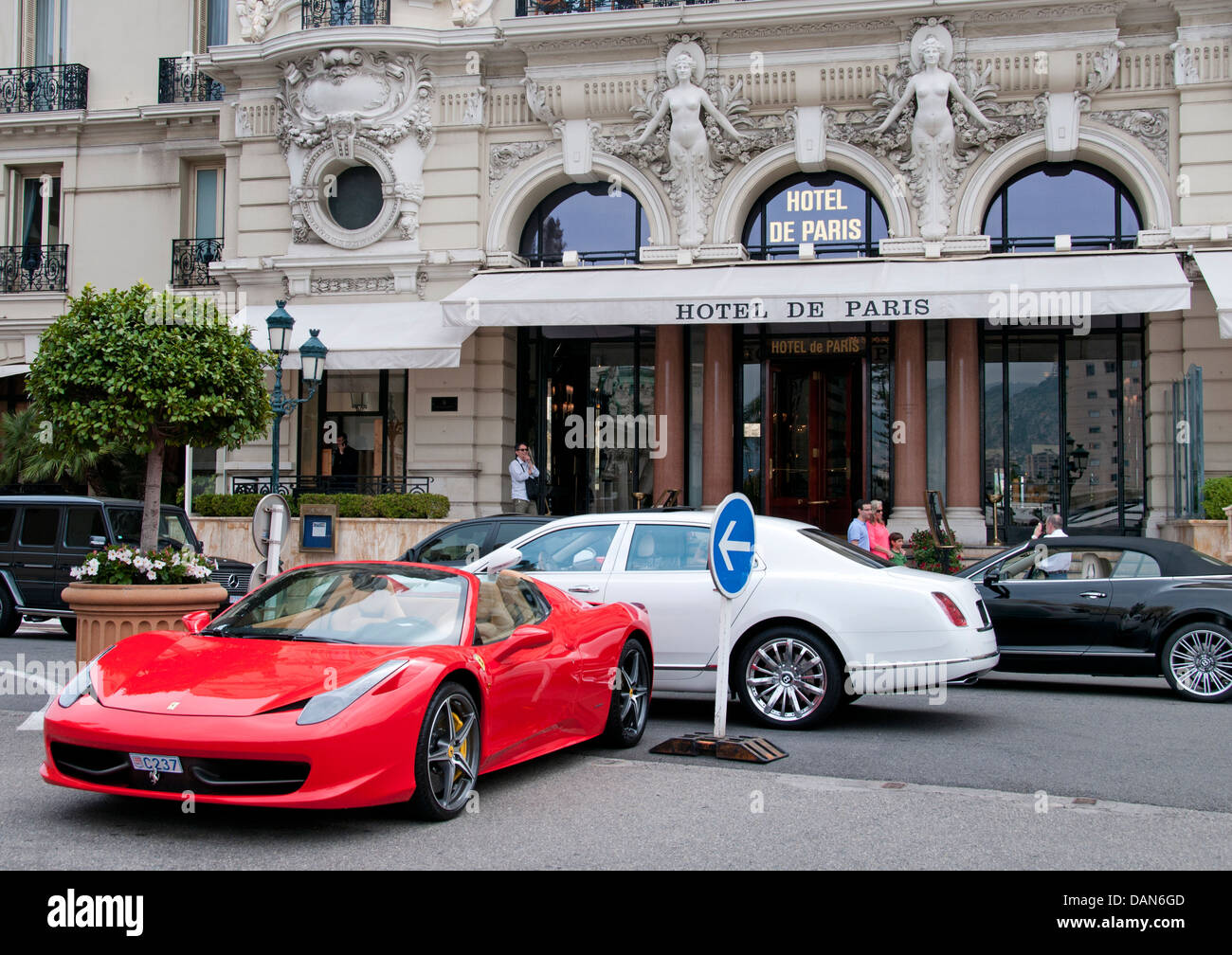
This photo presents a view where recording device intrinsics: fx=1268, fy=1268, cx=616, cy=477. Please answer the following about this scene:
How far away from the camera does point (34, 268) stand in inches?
1024

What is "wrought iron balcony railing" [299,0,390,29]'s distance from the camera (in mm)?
22344

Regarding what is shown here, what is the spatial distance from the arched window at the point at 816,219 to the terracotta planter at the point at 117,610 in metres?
14.1

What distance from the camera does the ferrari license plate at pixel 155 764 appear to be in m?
5.49

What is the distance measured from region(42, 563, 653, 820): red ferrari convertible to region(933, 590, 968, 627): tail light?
2.60 meters

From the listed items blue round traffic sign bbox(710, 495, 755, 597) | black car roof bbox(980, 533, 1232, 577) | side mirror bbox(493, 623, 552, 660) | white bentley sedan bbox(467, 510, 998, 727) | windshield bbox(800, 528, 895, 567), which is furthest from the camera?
black car roof bbox(980, 533, 1232, 577)

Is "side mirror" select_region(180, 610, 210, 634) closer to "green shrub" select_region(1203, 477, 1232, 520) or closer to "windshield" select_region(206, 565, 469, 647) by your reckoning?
"windshield" select_region(206, 565, 469, 647)

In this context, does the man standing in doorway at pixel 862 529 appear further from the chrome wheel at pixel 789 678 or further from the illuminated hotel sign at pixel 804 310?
the chrome wheel at pixel 789 678

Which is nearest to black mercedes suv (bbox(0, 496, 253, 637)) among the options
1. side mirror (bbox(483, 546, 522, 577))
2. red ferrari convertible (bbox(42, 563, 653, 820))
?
side mirror (bbox(483, 546, 522, 577))

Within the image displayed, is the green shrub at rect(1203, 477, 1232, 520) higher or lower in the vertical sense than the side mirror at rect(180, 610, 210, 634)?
higher

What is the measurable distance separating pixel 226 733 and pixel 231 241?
19385 millimetres

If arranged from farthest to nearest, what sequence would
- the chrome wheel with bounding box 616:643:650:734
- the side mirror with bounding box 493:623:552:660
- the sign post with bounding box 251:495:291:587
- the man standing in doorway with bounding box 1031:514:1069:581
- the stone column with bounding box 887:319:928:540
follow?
the stone column with bounding box 887:319:928:540
the sign post with bounding box 251:495:291:587
the man standing in doorway with bounding box 1031:514:1069:581
the chrome wheel with bounding box 616:643:650:734
the side mirror with bounding box 493:623:552:660

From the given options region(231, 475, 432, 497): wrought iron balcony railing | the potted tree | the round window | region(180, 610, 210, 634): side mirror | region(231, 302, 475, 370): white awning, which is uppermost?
the round window

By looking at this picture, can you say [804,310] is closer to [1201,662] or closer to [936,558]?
[936,558]
